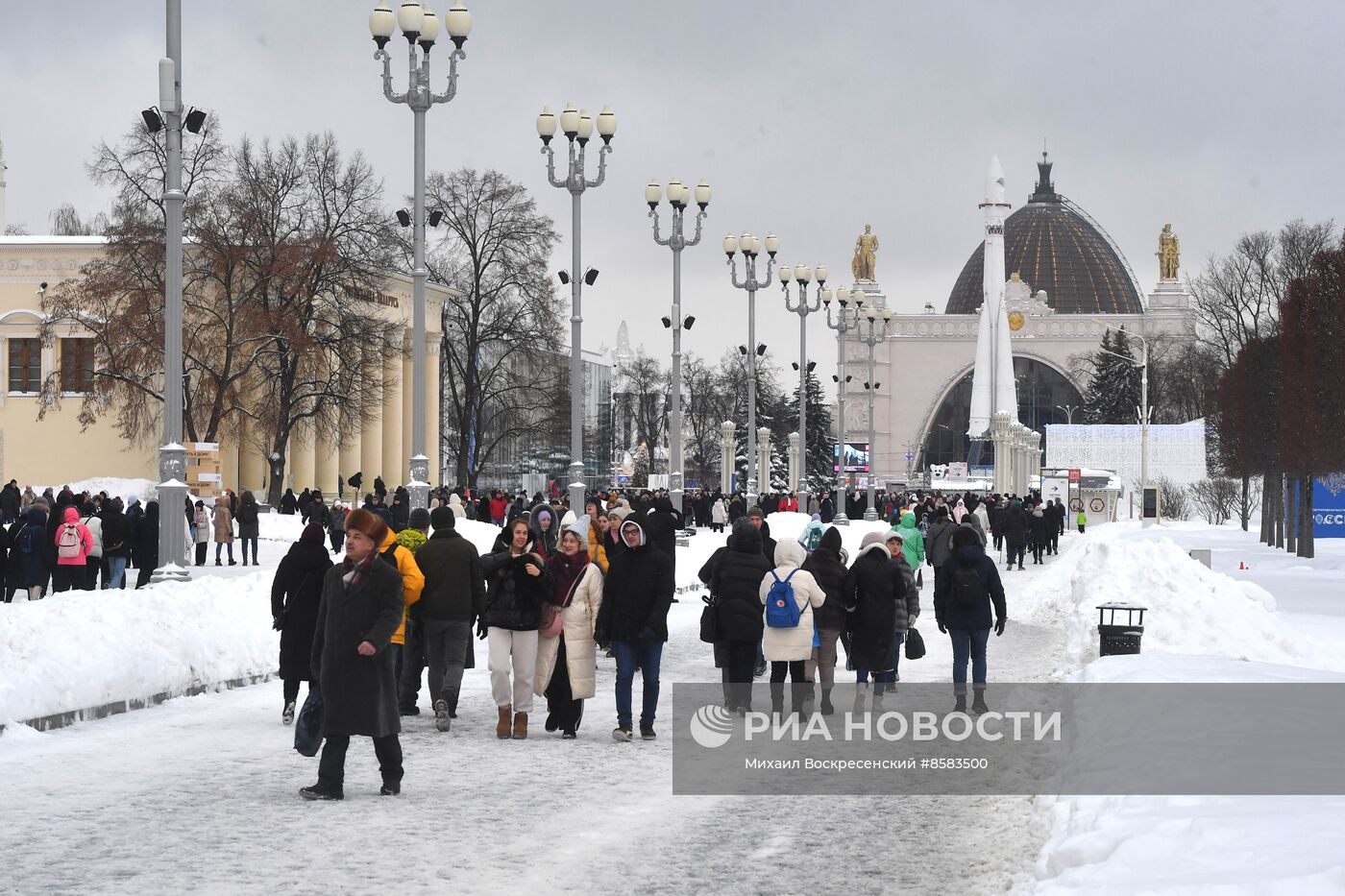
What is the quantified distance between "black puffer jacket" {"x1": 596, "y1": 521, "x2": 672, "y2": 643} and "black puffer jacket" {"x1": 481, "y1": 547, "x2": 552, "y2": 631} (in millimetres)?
482

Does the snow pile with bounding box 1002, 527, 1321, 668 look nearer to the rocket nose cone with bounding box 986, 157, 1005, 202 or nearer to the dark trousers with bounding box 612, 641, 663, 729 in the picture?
the dark trousers with bounding box 612, 641, 663, 729

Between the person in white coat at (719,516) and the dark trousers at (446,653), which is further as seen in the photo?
the person in white coat at (719,516)

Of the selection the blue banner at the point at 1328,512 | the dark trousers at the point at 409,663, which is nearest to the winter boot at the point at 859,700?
the dark trousers at the point at 409,663

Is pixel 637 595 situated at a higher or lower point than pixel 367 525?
lower

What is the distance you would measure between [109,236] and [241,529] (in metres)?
19.7

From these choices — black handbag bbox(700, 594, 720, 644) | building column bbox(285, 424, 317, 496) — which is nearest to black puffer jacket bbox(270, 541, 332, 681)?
black handbag bbox(700, 594, 720, 644)

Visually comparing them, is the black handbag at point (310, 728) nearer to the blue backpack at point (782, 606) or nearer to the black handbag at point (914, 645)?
the blue backpack at point (782, 606)

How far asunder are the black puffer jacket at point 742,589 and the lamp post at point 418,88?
1255cm

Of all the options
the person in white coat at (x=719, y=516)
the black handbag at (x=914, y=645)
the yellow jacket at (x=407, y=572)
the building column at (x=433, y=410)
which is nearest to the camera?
the yellow jacket at (x=407, y=572)

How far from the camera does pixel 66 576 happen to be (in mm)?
24469

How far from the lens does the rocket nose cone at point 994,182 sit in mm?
144000

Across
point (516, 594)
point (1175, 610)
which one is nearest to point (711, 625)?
point (516, 594)

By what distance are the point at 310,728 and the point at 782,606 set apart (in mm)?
4255

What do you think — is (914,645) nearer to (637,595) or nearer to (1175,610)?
Answer: (637,595)
